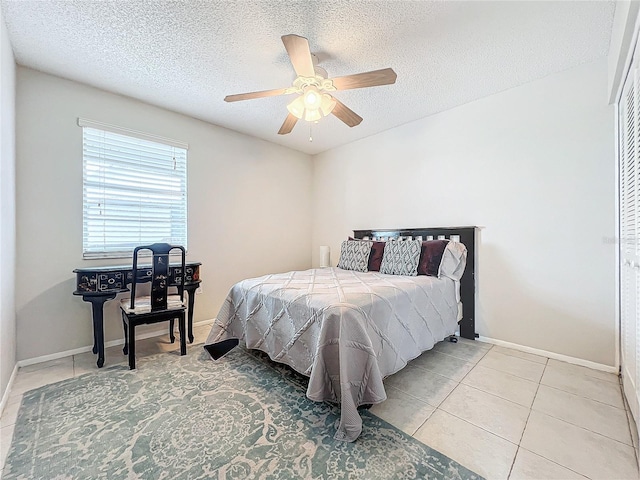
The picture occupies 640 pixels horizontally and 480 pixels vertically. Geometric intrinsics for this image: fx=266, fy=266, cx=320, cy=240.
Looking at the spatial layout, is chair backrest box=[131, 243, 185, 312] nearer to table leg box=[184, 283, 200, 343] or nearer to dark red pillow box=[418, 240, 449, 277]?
table leg box=[184, 283, 200, 343]

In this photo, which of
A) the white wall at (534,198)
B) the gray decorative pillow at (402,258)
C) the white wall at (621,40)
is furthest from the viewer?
the gray decorative pillow at (402,258)

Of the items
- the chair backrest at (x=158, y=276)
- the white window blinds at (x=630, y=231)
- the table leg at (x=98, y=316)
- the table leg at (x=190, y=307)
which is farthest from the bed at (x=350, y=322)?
the white window blinds at (x=630, y=231)

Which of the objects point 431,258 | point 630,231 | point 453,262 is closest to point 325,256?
point 431,258

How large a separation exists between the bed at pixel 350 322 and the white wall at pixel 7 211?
1.42 meters

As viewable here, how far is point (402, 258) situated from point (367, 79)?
1828 mm

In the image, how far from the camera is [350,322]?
1.66 metres

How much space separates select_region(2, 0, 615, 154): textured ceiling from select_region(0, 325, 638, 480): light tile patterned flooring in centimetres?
268

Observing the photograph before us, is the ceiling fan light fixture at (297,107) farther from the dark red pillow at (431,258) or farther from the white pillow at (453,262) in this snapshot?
the white pillow at (453,262)

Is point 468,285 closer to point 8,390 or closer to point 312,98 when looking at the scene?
point 312,98

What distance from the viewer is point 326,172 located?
4723 millimetres

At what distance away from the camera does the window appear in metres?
2.78

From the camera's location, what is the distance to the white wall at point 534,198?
231cm

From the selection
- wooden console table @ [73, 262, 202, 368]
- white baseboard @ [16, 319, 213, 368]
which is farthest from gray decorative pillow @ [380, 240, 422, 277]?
white baseboard @ [16, 319, 213, 368]

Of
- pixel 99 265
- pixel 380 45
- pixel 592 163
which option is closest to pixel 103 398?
pixel 99 265
